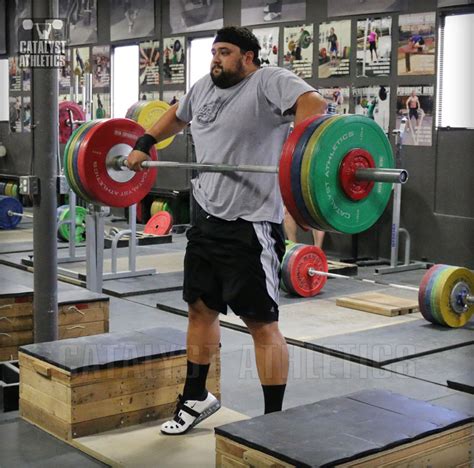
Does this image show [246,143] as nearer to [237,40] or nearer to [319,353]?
[237,40]

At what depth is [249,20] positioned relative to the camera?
25.8 feet

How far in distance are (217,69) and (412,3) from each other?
4.33m

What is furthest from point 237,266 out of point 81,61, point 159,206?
point 81,61

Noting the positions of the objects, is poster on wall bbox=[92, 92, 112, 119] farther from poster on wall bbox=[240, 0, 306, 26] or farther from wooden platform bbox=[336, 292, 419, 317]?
wooden platform bbox=[336, 292, 419, 317]

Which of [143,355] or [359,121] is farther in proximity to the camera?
[143,355]

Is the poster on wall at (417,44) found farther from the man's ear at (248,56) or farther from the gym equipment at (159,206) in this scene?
the man's ear at (248,56)

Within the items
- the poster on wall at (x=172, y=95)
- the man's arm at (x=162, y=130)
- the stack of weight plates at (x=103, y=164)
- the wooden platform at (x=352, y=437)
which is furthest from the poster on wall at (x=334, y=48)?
the wooden platform at (x=352, y=437)

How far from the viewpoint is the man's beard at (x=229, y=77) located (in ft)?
8.54

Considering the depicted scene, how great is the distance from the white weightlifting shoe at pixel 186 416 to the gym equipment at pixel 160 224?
496 centimetres

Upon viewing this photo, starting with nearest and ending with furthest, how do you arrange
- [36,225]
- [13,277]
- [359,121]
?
[359,121] → [36,225] → [13,277]

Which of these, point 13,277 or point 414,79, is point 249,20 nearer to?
point 414,79

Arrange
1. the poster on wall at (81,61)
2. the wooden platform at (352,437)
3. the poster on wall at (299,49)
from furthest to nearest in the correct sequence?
1. the poster on wall at (81,61)
2. the poster on wall at (299,49)
3. the wooden platform at (352,437)

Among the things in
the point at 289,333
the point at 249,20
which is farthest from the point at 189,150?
the point at 289,333

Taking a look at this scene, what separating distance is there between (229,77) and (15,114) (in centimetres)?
936
